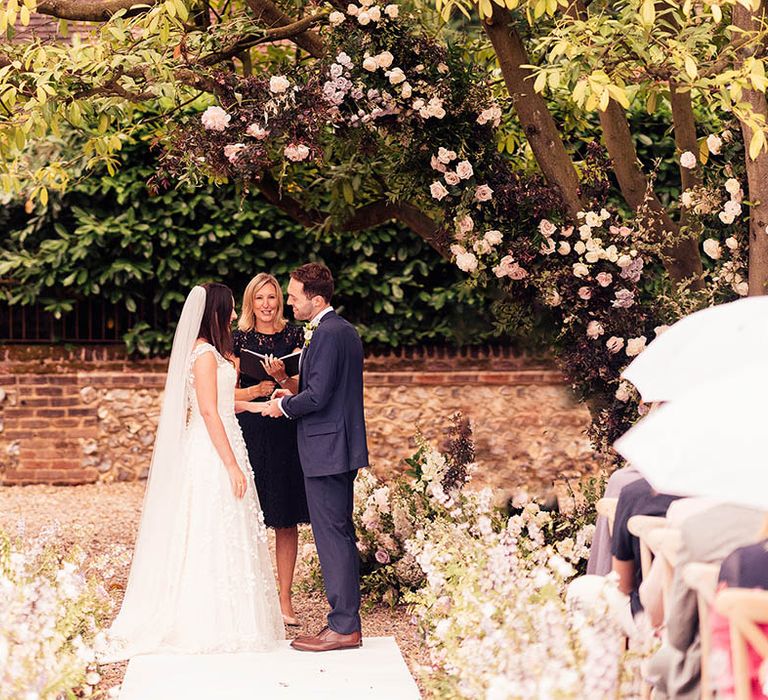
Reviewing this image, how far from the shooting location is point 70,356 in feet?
40.2

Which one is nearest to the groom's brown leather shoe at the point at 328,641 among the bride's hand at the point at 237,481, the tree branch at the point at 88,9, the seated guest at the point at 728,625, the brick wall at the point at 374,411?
the bride's hand at the point at 237,481

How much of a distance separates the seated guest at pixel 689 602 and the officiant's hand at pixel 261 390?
136 inches

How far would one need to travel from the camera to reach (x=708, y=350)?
363 cm

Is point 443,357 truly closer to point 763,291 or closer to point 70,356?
point 70,356

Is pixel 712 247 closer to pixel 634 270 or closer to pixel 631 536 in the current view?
pixel 634 270

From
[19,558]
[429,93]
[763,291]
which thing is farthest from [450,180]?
[19,558]

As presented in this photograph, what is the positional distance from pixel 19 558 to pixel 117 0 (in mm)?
3710

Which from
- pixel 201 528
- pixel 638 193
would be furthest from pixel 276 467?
pixel 638 193

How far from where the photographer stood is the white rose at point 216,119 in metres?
6.84

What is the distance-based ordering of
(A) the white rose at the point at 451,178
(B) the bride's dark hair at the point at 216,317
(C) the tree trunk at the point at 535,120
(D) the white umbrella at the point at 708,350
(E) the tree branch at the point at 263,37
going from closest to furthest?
1. (D) the white umbrella at the point at 708,350
2. (B) the bride's dark hair at the point at 216,317
3. (A) the white rose at the point at 451,178
4. (C) the tree trunk at the point at 535,120
5. (E) the tree branch at the point at 263,37

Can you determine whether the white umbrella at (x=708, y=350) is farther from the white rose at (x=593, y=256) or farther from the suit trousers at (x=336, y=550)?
the white rose at (x=593, y=256)

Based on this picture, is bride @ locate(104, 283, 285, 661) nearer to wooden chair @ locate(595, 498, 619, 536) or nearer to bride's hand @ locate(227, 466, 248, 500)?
bride's hand @ locate(227, 466, 248, 500)

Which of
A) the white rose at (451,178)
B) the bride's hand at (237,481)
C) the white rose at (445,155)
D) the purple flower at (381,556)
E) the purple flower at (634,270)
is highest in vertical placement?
the white rose at (445,155)

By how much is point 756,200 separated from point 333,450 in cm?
268
